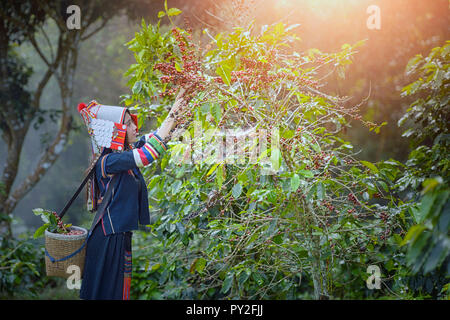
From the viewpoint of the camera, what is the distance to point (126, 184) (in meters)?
2.27

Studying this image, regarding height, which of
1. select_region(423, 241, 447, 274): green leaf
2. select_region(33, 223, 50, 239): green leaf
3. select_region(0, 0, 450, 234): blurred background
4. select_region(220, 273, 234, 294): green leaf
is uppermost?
select_region(0, 0, 450, 234): blurred background

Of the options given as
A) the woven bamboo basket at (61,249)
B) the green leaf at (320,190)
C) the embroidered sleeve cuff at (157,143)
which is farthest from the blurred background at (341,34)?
the green leaf at (320,190)

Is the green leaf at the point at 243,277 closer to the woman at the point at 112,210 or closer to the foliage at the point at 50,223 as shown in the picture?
the woman at the point at 112,210

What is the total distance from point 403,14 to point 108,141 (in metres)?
3.68

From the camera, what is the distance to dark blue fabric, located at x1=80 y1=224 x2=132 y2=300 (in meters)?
2.24

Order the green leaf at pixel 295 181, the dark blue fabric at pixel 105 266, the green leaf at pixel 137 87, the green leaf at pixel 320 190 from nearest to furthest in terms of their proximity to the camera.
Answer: the green leaf at pixel 295 181, the green leaf at pixel 320 190, the dark blue fabric at pixel 105 266, the green leaf at pixel 137 87

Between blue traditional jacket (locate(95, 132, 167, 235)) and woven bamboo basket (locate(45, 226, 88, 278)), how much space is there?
0.15m

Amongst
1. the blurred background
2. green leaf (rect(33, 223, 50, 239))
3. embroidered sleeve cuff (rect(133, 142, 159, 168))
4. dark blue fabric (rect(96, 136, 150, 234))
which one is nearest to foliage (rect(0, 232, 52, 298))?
the blurred background

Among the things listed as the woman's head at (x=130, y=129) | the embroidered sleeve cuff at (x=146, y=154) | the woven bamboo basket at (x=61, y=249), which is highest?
the woman's head at (x=130, y=129)

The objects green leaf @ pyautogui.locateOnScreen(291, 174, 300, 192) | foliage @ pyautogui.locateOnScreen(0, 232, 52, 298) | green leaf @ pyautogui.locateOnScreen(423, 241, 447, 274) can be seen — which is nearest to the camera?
green leaf @ pyautogui.locateOnScreen(423, 241, 447, 274)

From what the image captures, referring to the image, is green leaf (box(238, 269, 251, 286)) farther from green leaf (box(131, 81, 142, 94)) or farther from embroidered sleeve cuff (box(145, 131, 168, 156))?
green leaf (box(131, 81, 142, 94))

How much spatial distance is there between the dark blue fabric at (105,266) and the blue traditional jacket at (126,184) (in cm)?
6

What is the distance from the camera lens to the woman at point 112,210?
2219 mm
